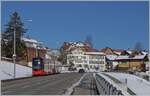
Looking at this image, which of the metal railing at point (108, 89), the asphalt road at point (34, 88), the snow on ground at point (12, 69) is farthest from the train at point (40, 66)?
the metal railing at point (108, 89)

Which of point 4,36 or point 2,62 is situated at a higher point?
point 4,36

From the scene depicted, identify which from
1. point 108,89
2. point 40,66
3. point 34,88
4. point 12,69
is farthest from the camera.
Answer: point 12,69

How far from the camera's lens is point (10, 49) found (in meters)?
133

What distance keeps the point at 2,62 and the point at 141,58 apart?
41303mm

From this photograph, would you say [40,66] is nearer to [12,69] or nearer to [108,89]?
Answer: [12,69]

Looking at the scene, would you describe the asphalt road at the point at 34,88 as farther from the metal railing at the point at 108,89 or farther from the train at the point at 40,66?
the train at the point at 40,66

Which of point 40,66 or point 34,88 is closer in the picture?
point 34,88

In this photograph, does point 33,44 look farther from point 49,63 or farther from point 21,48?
point 49,63

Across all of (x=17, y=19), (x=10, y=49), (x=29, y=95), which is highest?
(x=17, y=19)

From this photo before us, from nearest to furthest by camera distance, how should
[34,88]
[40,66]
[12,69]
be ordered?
[34,88] → [40,66] → [12,69]

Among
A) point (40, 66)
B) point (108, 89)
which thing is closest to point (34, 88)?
point (108, 89)

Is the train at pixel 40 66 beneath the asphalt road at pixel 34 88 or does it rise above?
above

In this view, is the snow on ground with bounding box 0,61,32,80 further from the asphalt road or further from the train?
the asphalt road

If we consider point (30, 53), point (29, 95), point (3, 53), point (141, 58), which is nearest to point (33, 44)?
point (30, 53)
